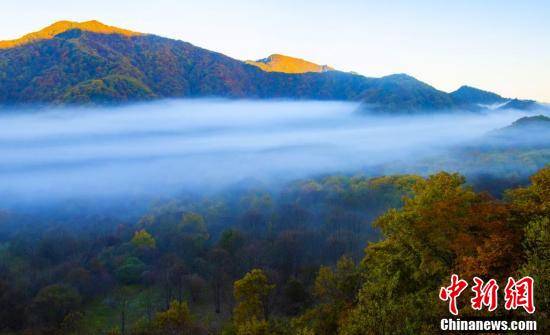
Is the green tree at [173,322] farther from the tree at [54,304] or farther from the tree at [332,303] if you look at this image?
the tree at [54,304]

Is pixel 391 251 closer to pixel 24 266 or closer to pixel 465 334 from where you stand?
pixel 465 334

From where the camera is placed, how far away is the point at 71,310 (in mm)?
59031

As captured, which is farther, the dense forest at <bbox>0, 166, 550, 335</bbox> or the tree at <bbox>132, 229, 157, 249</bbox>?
the tree at <bbox>132, 229, 157, 249</bbox>

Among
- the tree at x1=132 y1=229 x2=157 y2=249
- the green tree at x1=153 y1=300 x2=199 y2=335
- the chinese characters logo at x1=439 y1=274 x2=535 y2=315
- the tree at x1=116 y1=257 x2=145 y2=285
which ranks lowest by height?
the tree at x1=116 y1=257 x2=145 y2=285

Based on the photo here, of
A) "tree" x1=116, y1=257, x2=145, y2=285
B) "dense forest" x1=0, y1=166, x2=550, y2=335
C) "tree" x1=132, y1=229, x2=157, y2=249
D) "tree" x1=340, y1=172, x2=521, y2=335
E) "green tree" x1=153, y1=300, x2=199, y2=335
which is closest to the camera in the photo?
"tree" x1=340, y1=172, x2=521, y2=335

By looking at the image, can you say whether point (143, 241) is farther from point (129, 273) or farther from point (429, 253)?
point (429, 253)

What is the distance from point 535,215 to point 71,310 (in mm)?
61586

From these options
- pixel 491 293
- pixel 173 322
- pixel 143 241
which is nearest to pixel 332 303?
pixel 173 322

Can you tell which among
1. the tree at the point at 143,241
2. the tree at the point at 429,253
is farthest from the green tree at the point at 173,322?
the tree at the point at 143,241

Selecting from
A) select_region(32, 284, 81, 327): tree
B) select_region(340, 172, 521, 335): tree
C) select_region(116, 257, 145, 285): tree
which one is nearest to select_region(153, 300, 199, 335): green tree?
select_region(32, 284, 81, 327): tree

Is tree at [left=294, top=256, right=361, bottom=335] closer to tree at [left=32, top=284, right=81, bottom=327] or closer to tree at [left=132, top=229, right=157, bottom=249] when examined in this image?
tree at [left=32, top=284, right=81, bottom=327]

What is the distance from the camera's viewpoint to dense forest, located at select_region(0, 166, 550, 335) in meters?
23.8

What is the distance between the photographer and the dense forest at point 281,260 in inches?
938

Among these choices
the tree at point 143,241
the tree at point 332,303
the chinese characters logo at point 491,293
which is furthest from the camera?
the tree at point 143,241
